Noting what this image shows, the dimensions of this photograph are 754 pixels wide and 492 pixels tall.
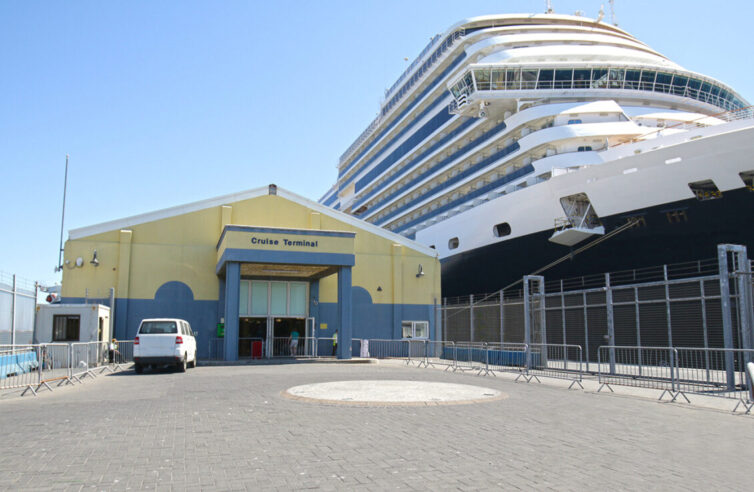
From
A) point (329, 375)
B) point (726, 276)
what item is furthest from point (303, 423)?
point (726, 276)

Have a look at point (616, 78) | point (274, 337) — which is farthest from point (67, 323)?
point (616, 78)

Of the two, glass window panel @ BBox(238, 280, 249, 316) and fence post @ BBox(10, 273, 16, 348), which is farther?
glass window panel @ BBox(238, 280, 249, 316)

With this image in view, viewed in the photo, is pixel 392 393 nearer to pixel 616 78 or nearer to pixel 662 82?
pixel 616 78

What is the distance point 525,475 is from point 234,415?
5232 mm

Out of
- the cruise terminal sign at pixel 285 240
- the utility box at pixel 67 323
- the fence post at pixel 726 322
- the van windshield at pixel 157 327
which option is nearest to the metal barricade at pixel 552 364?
the fence post at pixel 726 322

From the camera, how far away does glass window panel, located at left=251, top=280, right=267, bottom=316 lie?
91.3 feet

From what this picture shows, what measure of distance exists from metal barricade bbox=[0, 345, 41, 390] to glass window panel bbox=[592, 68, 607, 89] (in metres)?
29.2

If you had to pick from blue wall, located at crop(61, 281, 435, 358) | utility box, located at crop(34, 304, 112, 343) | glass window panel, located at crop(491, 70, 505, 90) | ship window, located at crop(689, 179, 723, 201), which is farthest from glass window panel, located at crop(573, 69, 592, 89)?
utility box, located at crop(34, 304, 112, 343)

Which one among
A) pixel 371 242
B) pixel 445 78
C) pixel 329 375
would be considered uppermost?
pixel 445 78

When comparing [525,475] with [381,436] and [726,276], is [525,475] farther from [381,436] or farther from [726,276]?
[726,276]

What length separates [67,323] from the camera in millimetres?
21781

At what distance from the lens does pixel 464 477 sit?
5.70m

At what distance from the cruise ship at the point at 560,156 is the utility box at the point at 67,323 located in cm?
1893

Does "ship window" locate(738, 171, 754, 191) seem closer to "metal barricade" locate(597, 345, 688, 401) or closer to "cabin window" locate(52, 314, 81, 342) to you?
"metal barricade" locate(597, 345, 688, 401)
